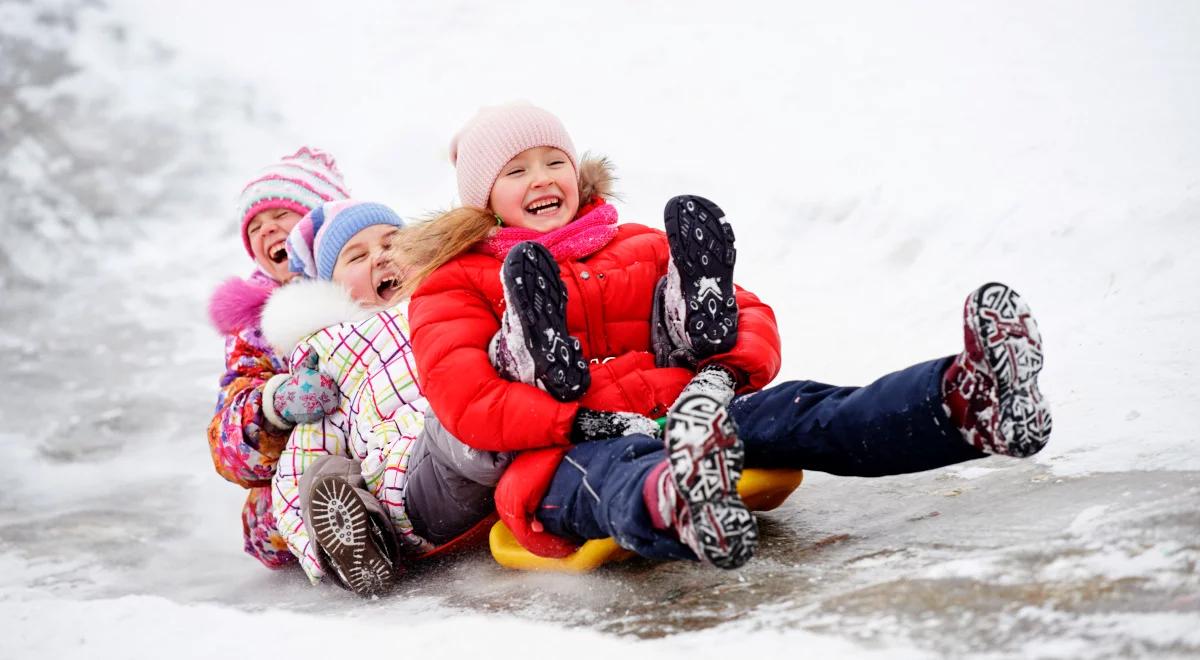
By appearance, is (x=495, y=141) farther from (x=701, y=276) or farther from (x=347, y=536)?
(x=347, y=536)

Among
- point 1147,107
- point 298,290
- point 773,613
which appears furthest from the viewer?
point 1147,107

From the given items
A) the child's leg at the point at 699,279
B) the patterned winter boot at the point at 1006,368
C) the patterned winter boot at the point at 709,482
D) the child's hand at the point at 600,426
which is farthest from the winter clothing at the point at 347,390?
the patterned winter boot at the point at 1006,368

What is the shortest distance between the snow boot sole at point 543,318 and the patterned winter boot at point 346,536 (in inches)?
23.1

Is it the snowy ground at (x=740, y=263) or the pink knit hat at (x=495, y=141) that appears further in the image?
the pink knit hat at (x=495, y=141)

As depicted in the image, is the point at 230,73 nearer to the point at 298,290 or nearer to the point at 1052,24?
the point at 298,290

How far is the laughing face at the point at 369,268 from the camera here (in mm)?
3025

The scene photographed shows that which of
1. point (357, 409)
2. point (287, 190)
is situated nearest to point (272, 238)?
point (287, 190)

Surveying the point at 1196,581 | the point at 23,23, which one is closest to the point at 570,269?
the point at 1196,581

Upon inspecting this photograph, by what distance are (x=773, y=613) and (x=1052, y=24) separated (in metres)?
3.97

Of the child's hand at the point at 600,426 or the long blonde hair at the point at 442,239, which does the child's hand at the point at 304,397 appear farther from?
the child's hand at the point at 600,426

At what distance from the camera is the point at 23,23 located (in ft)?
22.9

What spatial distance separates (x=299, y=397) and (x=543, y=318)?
1.08m

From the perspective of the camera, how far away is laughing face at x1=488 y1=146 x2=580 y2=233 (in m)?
2.39

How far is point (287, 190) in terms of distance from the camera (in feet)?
12.0
